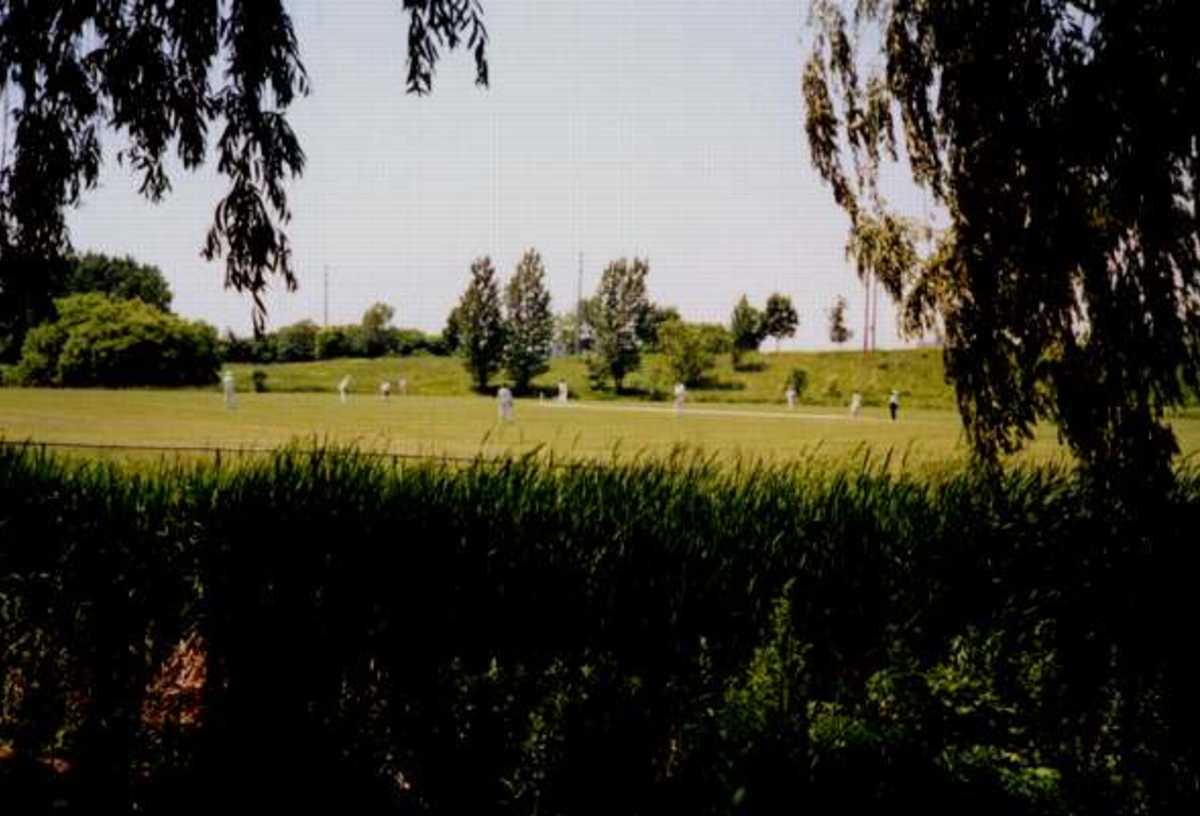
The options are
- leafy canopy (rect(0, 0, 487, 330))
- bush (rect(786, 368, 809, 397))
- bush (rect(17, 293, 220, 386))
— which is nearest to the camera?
leafy canopy (rect(0, 0, 487, 330))

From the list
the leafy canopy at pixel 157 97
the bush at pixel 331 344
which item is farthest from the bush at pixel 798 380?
the leafy canopy at pixel 157 97

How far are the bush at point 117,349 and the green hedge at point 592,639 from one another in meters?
65.8

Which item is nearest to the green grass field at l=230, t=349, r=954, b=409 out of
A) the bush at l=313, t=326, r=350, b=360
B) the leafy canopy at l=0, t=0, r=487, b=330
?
the bush at l=313, t=326, r=350, b=360

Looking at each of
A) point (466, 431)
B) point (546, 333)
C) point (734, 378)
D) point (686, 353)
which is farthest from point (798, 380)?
point (466, 431)

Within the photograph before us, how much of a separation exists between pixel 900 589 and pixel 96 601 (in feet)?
17.8

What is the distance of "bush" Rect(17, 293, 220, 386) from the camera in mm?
63156

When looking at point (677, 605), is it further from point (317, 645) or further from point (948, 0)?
point (948, 0)

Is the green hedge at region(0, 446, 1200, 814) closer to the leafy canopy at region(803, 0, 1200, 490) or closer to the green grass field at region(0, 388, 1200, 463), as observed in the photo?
the leafy canopy at region(803, 0, 1200, 490)

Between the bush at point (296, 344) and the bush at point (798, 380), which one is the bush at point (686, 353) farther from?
the bush at point (296, 344)

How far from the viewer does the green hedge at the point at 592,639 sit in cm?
412

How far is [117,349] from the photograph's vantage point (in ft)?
209

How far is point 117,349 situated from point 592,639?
68.9 metres

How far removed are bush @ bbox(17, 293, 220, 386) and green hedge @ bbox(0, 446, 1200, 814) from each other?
65.8m

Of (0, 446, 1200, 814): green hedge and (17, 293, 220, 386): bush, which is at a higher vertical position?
(17, 293, 220, 386): bush
